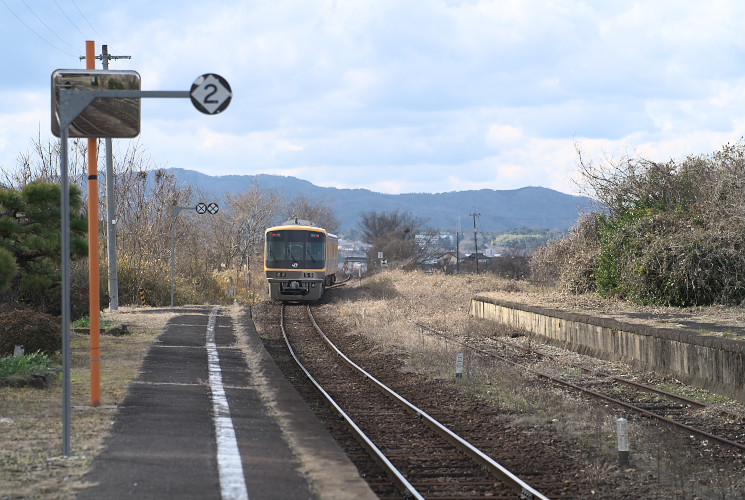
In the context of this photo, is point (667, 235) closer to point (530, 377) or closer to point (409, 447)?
point (530, 377)

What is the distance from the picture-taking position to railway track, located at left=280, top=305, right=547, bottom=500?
7.89 m

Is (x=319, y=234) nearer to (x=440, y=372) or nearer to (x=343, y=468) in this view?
(x=440, y=372)

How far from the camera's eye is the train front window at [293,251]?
33812 mm

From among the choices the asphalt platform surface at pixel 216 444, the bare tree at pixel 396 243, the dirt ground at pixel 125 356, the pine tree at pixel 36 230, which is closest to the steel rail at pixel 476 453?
the asphalt platform surface at pixel 216 444

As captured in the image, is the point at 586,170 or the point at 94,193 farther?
the point at 586,170

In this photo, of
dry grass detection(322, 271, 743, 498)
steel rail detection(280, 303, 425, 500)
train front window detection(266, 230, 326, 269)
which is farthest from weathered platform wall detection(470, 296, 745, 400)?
train front window detection(266, 230, 326, 269)

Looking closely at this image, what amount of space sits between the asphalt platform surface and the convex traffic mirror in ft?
11.1

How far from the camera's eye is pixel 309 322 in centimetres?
2744

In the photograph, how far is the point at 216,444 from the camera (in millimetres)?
8555

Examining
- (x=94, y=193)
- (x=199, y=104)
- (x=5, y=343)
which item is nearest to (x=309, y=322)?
(x=5, y=343)

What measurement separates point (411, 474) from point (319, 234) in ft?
85.9

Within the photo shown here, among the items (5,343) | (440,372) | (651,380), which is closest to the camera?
(5,343)

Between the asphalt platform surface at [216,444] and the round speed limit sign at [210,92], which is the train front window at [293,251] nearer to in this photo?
the asphalt platform surface at [216,444]

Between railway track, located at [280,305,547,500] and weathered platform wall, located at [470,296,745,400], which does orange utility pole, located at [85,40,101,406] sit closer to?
railway track, located at [280,305,547,500]
